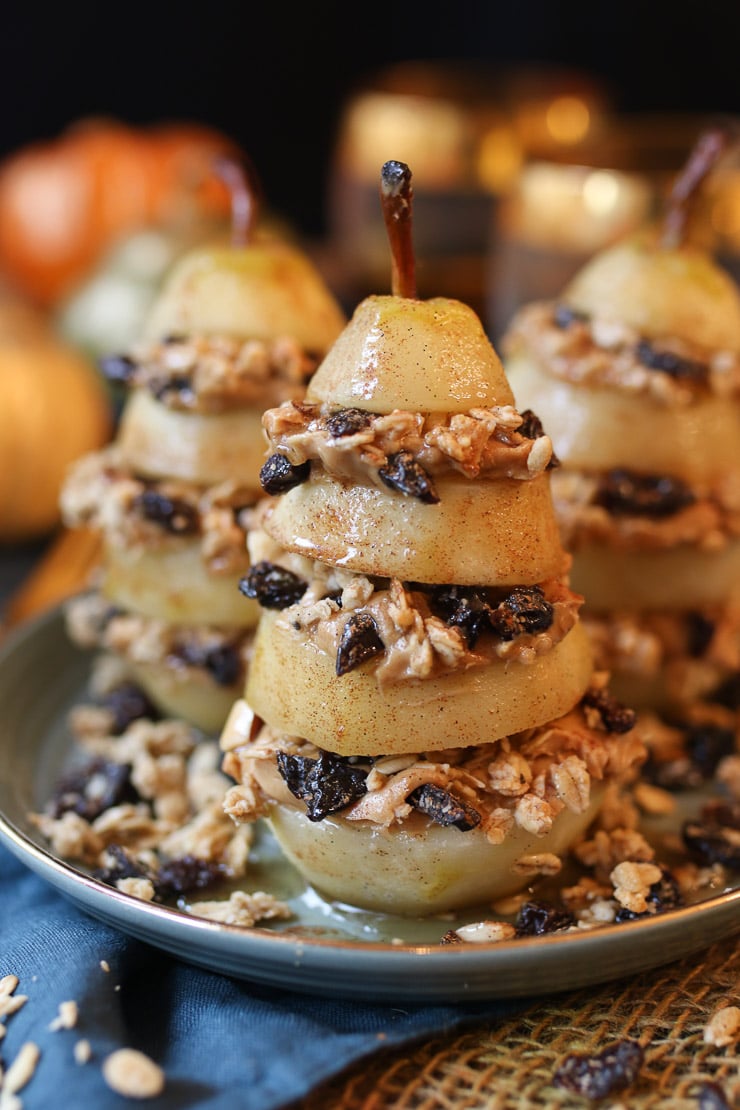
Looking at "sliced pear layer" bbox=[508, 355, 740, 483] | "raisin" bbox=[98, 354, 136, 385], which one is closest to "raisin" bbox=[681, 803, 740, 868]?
"sliced pear layer" bbox=[508, 355, 740, 483]

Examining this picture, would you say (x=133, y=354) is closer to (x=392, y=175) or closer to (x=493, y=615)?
(x=392, y=175)

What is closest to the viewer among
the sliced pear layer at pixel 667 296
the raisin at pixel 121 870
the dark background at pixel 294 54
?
the raisin at pixel 121 870

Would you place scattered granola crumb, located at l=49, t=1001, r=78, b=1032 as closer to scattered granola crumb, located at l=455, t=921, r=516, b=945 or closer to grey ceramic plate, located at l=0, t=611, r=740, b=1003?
grey ceramic plate, located at l=0, t=611, r=740, b=1003

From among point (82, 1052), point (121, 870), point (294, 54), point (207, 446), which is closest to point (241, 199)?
point (207, 446)

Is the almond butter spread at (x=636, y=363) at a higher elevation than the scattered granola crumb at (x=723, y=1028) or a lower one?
higher

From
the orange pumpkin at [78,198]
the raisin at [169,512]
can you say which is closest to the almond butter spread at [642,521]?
the raisin at [169,512]

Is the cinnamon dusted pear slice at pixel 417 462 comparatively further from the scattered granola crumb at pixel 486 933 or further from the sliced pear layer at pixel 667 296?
the sliced pear layer at pixel 667 296
